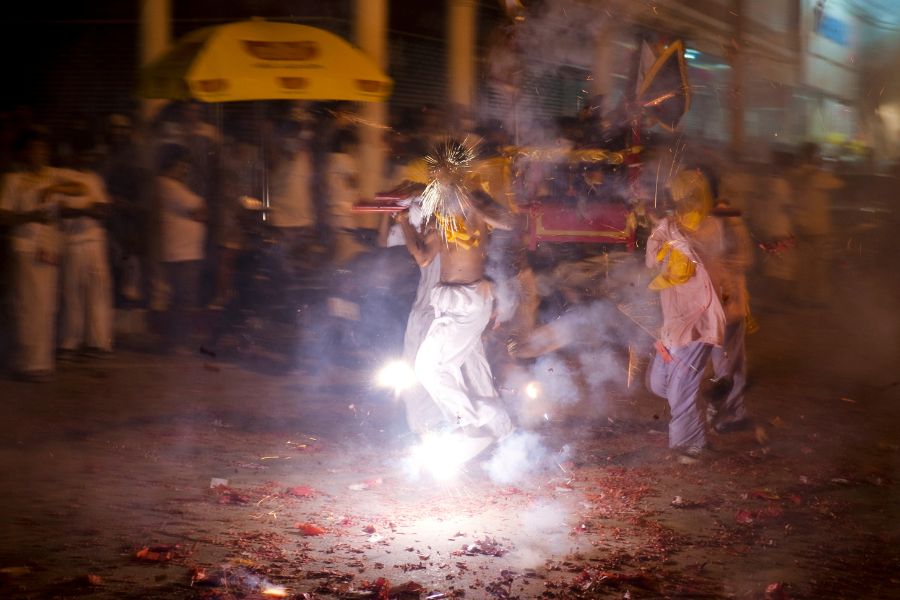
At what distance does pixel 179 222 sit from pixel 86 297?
1.03m

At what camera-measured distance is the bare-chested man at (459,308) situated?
6.14 meters

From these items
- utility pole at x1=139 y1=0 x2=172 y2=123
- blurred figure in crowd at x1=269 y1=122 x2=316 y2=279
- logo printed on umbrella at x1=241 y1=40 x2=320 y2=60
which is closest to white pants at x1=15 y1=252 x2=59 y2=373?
blurred figure in crowd at x1=269 y1=122 x2=316 y2=279

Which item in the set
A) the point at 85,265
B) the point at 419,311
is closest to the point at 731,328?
the point at 419,311

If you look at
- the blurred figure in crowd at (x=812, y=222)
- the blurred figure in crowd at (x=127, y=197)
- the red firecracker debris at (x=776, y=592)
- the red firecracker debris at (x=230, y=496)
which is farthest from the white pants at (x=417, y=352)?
the blurred figure in crowd at (x=812, y=222)

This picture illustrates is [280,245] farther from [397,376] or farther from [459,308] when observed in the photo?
[459,308]

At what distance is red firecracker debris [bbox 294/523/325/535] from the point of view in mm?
5145

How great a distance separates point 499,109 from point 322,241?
3.68 metres

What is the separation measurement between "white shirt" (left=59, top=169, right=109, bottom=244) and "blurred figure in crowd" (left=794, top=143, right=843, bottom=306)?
29.0 ft

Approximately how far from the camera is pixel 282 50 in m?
9.37

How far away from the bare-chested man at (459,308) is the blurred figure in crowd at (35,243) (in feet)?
11.3

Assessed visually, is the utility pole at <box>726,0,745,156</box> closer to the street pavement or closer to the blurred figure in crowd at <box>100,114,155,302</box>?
the street pavement

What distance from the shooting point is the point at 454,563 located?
4766 mm

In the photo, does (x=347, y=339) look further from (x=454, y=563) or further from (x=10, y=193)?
(x=454, y=563)

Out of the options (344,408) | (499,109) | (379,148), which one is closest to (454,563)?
(344,408)
